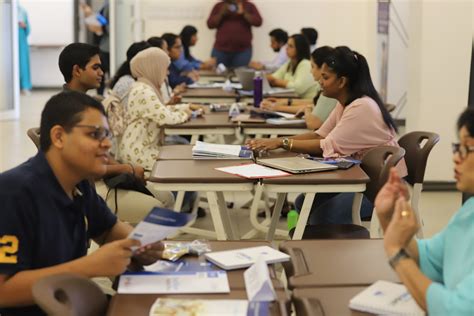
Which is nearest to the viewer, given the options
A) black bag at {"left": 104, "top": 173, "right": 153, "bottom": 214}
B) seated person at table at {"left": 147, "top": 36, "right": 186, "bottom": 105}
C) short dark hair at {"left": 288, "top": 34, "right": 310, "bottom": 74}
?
black bag at {"left": 104, "top": 173, "right": 153, "bottom": 214}

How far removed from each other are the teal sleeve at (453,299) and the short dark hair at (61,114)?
42.3 inches

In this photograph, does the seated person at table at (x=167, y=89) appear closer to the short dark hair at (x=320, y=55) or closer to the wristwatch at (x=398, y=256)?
the short dark hair at (x=320, y=55)

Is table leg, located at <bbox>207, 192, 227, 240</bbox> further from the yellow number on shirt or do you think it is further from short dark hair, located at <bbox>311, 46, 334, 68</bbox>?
the yellow number on shirt

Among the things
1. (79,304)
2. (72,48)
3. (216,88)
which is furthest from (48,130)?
(216,88)

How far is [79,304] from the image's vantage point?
171 centimetres

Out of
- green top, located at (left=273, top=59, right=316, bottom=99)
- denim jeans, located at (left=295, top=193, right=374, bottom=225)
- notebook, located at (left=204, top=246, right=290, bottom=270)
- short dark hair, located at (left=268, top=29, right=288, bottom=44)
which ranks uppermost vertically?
short dark hair, located at (left=268, top=29, right=288, bottom=44)

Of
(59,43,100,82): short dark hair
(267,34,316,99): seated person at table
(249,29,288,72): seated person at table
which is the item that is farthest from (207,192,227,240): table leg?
(249,29,288,72): seated person at table

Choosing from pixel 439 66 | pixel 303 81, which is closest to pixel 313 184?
pixel 439 66

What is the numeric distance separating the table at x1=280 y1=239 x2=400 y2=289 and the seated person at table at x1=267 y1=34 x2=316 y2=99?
439cm

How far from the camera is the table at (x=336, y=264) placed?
2031 mm

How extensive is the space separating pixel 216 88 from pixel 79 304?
19.7 feet

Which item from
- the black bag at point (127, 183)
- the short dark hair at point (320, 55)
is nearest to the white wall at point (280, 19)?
the short dark hair at point (320, 55)

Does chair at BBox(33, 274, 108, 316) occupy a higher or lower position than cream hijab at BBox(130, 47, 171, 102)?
lower

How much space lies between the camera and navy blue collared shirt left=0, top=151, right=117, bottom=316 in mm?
1914
